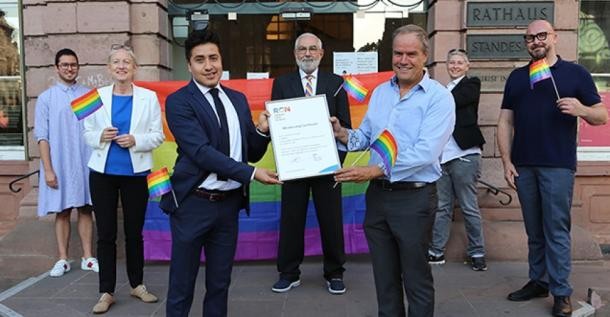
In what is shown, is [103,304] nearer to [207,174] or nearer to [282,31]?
[207,174]

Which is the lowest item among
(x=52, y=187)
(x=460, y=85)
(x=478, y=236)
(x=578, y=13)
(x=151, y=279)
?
(x=151, y=279)

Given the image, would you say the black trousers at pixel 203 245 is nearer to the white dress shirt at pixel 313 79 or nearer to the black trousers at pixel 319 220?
the black trousers at pixel 319 220

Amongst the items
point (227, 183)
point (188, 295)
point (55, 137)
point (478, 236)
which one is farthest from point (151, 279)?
point (478, 236)

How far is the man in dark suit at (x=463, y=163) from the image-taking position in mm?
5539

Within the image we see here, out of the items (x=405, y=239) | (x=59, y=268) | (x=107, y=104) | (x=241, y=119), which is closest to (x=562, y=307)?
(x=405, y=239)

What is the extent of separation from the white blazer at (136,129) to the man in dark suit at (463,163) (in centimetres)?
290

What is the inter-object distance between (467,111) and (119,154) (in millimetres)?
3402

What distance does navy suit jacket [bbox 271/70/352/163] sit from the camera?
198 inches

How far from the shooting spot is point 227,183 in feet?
11.9

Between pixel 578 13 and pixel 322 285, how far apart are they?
4.34m

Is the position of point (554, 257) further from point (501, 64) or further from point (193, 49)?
point (193, 49)

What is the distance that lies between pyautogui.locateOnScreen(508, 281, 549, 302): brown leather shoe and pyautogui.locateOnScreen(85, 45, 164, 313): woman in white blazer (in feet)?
11.0

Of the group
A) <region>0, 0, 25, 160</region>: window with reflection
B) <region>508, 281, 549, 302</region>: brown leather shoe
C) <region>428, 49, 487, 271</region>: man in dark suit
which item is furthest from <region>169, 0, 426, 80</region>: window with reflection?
<region>508, 281, 549, 302</region>: brown leather shoe

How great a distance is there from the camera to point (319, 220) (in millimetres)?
5145
